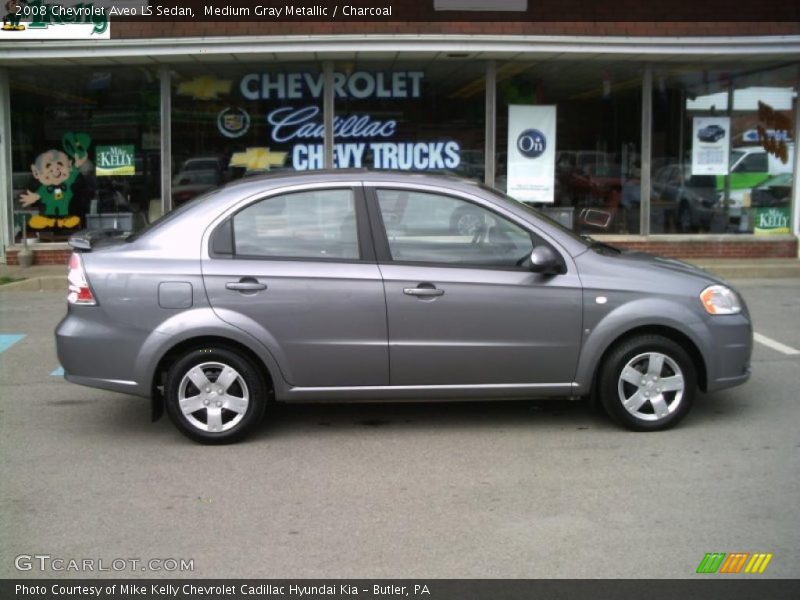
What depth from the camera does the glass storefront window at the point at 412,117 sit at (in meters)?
13.7

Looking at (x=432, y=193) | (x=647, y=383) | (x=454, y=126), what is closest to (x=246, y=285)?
(x=432, y=193)

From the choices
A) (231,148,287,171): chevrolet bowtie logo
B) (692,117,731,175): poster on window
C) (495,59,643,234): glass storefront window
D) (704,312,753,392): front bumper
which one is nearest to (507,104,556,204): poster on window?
(495,59,643,234): glass storefront window

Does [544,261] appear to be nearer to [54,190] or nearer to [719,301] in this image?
[719,301]

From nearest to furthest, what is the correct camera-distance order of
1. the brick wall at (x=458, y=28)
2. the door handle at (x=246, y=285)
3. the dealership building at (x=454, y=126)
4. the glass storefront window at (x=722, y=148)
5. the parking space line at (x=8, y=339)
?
1. the door handle at (x=246, y=285)
2. the parking space line at (x=8, y=339)
3. the brick wall at (x=458, y=28)
4. the dealership building at (x=454, y=126)
5. the glass storefront window at (x=722, y=148)

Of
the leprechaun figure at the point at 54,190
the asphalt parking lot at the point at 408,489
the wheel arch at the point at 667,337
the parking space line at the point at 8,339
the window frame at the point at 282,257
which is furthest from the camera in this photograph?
the leprechaun figure at the point at 54,190

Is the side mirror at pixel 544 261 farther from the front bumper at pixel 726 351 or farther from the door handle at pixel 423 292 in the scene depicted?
the front bumper at pixel 726 351

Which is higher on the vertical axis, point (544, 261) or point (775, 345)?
point (544, 261)

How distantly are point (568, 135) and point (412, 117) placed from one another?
2397 millimetres

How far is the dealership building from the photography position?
1345cm

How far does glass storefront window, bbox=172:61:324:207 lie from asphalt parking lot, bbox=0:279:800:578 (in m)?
7.21

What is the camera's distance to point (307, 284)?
5.75m

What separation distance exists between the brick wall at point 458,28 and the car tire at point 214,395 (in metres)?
8.35

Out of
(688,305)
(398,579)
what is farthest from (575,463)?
(398,579)

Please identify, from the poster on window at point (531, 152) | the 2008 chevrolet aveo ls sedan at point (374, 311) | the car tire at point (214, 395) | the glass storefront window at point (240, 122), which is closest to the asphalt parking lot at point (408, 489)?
the car tire at point (214, 395)
